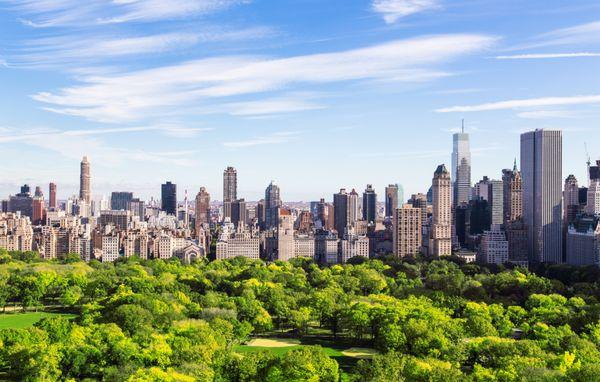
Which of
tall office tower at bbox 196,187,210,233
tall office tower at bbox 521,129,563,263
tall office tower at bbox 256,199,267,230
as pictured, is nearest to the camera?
tall office tower at bbox 521,129,563,263

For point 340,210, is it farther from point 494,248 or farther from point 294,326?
point 294,326

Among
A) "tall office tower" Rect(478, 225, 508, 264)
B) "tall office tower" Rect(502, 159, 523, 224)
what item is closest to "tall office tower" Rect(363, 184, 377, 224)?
"tall office tower" Rect(502, 159, 523, 224)

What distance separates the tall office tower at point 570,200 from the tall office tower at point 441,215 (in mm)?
21908

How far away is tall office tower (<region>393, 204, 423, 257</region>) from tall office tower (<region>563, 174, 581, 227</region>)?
28806mm

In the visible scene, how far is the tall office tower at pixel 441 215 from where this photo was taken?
417 feet

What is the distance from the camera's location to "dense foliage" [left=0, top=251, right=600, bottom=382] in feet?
115

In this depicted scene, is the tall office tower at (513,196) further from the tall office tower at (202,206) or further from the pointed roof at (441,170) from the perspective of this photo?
the tall office tower at (202,206)

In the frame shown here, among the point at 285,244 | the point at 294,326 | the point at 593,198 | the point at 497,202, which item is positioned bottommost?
the point at 294,326

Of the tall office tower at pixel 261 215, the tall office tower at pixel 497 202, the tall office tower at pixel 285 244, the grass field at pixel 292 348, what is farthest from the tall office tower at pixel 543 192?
the grass field at pixel 292 348

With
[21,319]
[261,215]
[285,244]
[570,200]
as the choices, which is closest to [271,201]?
[261,215]

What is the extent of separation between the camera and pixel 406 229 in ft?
424

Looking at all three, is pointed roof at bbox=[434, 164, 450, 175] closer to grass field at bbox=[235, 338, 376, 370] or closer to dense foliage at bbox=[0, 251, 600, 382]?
dense foliage at bbox=[0, 251, 600, 382]

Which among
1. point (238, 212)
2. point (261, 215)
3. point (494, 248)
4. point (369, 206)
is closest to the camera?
point (494, 248)

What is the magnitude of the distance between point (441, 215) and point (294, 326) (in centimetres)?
8573
